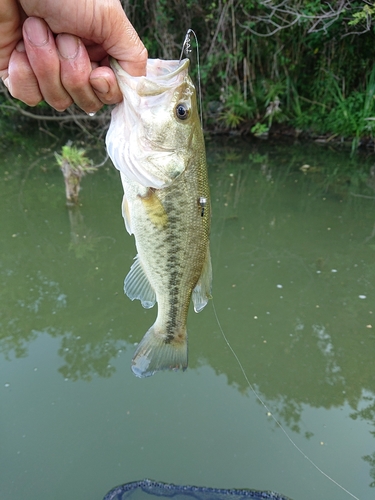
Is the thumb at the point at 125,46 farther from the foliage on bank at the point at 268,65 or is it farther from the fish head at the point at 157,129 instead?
the foliage on bank at the point at 268,65

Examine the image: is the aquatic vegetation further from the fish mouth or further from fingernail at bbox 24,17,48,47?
fingernail at bbox 24,17,48,47

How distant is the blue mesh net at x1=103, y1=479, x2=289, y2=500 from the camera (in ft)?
7.11

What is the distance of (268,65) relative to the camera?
30.8 feet

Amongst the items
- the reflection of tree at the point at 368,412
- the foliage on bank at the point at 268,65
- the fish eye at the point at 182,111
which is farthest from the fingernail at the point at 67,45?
the foliage on bank at the point at 268,65

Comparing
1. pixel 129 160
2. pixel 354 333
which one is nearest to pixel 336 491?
pixel 354 333

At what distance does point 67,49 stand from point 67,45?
0.01 metres

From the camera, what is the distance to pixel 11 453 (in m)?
2.48

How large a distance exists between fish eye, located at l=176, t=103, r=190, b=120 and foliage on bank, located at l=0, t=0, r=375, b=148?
→ 7.46 meters

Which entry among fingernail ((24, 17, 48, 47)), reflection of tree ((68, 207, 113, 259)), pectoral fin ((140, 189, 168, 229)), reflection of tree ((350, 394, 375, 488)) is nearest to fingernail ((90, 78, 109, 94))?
fingernail ((24, 17, 48, 47))

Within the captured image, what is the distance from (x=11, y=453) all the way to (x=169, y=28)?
30.1ft

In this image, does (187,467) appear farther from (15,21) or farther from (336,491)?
(15,21)

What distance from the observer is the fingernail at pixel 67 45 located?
3.99 feet

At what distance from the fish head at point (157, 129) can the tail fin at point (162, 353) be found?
0.69 metres

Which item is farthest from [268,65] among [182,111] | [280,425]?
[182,111]
